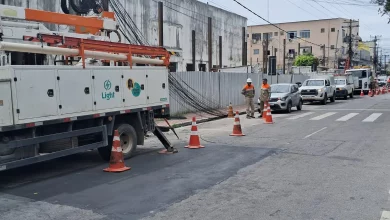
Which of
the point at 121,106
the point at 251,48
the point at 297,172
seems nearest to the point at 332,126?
the point at 297,172

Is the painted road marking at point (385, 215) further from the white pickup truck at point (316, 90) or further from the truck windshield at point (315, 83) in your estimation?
the truck windshield at point (315, 83)

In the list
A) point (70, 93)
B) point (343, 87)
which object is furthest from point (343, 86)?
point (70, 93)

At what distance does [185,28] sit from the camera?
34000mm

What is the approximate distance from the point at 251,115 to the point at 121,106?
11470mm

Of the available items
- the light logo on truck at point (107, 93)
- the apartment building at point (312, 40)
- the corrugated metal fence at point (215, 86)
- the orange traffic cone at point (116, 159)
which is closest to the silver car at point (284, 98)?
the corrugated metal fence at point (215, 86)

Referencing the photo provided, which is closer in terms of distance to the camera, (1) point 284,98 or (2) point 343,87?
(1) point 284,98

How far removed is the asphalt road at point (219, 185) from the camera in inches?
220

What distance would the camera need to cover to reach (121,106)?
9086mm

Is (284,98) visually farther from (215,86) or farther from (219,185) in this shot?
(219,185)

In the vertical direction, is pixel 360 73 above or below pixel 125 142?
above

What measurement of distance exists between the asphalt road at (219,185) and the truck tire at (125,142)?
253mm

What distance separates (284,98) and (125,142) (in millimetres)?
13498

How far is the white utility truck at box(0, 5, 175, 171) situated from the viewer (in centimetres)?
698

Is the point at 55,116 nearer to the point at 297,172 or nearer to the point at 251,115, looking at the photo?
the point at 297,172
